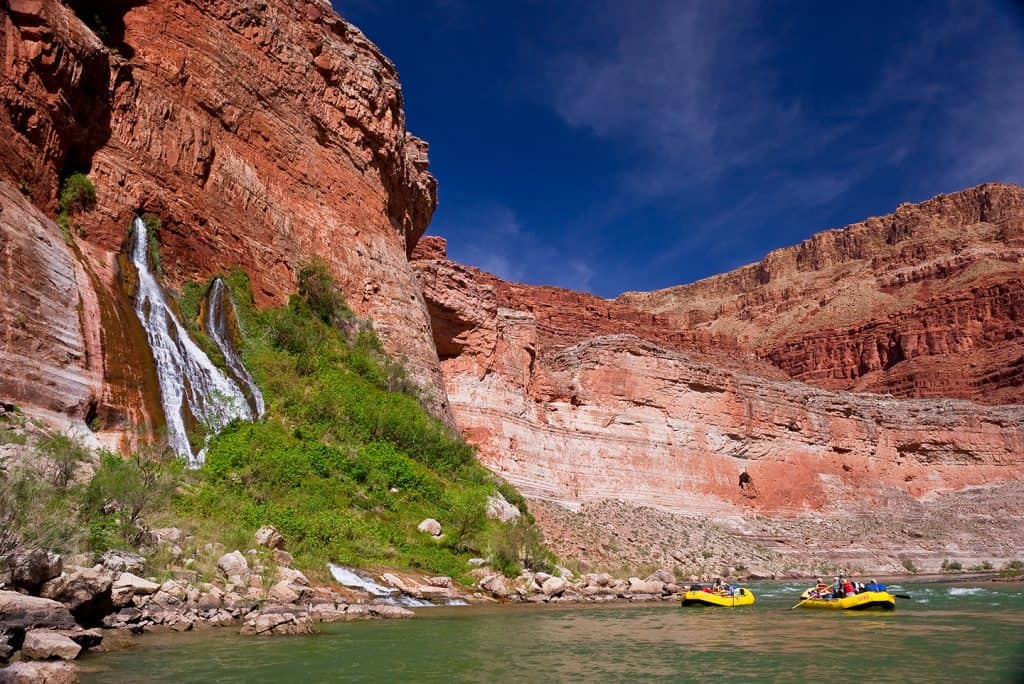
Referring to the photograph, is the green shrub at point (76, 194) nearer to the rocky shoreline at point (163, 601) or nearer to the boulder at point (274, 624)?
the rocky shoreline at point (163, 601)

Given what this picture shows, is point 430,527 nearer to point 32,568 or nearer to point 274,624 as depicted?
point 274,624

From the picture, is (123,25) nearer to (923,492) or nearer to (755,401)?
(755,401)

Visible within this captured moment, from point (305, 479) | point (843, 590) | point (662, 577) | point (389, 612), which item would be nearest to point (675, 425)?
point (662, 577)

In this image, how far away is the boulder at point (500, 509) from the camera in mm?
21609

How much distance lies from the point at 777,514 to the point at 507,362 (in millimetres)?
18502

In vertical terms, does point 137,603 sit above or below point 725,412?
below

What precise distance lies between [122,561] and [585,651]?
712cm

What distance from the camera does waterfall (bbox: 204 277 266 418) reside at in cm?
2039

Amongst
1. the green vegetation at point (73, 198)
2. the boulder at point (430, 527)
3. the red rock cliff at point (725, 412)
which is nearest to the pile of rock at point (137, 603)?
the boulder at point (430, 527)

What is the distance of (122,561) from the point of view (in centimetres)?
1148

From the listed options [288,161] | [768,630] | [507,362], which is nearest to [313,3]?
[288,161]

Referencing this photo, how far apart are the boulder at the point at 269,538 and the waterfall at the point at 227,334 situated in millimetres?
5437

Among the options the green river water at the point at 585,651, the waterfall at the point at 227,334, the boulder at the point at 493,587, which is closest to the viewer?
the green river water at the point at 585,651

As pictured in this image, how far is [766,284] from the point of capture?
11950 cm
